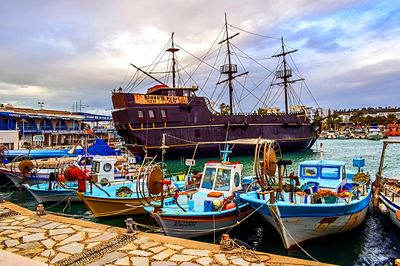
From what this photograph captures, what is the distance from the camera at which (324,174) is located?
1372 centimetres

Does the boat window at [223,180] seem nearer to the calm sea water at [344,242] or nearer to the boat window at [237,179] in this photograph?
the boat window at [237,179]

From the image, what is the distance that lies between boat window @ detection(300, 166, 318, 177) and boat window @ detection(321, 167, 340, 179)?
1.04ft

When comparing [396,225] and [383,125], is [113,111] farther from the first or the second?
[383,125]

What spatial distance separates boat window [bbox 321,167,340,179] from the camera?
13.5 m

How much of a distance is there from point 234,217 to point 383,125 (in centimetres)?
14474

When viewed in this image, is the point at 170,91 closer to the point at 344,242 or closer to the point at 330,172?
the point at 330,172

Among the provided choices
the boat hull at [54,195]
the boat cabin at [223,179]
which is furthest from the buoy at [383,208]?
the boat hull at [54,195]

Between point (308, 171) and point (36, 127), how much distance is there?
5956 centimetres


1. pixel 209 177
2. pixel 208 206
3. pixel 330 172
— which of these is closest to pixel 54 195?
pixel 209 177

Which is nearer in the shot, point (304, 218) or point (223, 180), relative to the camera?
point (304, 218)

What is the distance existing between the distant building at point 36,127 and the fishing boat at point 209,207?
35.8 meters

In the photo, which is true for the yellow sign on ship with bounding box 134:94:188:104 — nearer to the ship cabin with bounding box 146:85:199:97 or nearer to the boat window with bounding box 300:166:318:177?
the ship cabin with bounding box 146:85:199:97

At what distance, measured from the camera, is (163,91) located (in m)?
38.9

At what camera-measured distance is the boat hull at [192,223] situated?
33.9ft
